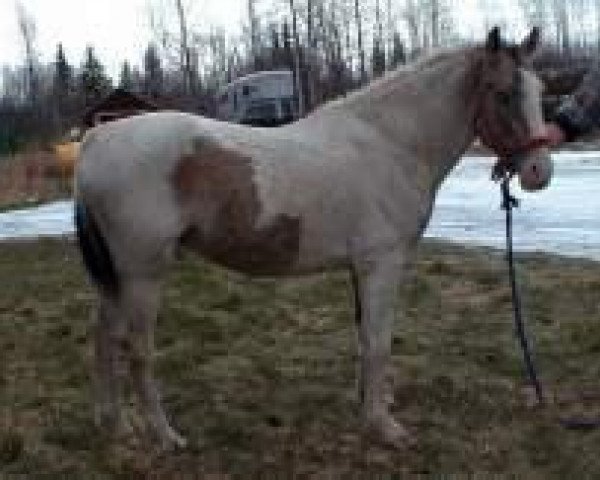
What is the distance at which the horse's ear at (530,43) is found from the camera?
17.6ft

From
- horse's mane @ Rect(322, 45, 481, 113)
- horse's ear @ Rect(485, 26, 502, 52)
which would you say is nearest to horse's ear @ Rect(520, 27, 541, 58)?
horse's ear @ Rect(485, 26, 502, 52)

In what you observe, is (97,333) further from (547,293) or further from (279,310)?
(547,293)

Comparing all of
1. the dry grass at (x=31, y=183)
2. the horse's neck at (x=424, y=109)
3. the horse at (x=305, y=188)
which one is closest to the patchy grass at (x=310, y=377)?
the horse at (x=305, y=188)

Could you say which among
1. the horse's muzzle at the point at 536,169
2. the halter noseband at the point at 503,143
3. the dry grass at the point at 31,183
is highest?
the halter noseband at the point at 503,143

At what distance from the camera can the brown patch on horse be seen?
202 inches

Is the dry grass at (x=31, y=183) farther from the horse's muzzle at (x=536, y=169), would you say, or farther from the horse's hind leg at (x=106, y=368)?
the horse's muzzle at (x=536, y=169)

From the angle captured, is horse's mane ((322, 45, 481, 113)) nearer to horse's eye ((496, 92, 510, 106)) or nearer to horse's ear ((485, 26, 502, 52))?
horse's ear ((485, 26, 502, 52))

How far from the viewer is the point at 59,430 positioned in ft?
18.5

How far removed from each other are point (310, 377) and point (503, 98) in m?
2.11

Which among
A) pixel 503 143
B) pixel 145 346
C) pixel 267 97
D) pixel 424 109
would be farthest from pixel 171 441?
pixel 267 97

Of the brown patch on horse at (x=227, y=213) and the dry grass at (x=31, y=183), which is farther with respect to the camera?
the dry grass at (x=31, y=183)

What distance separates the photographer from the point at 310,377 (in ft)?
22.0

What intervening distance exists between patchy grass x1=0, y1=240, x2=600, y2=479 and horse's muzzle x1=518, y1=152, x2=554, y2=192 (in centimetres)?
115

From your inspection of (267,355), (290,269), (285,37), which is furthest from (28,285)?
(285,37)
